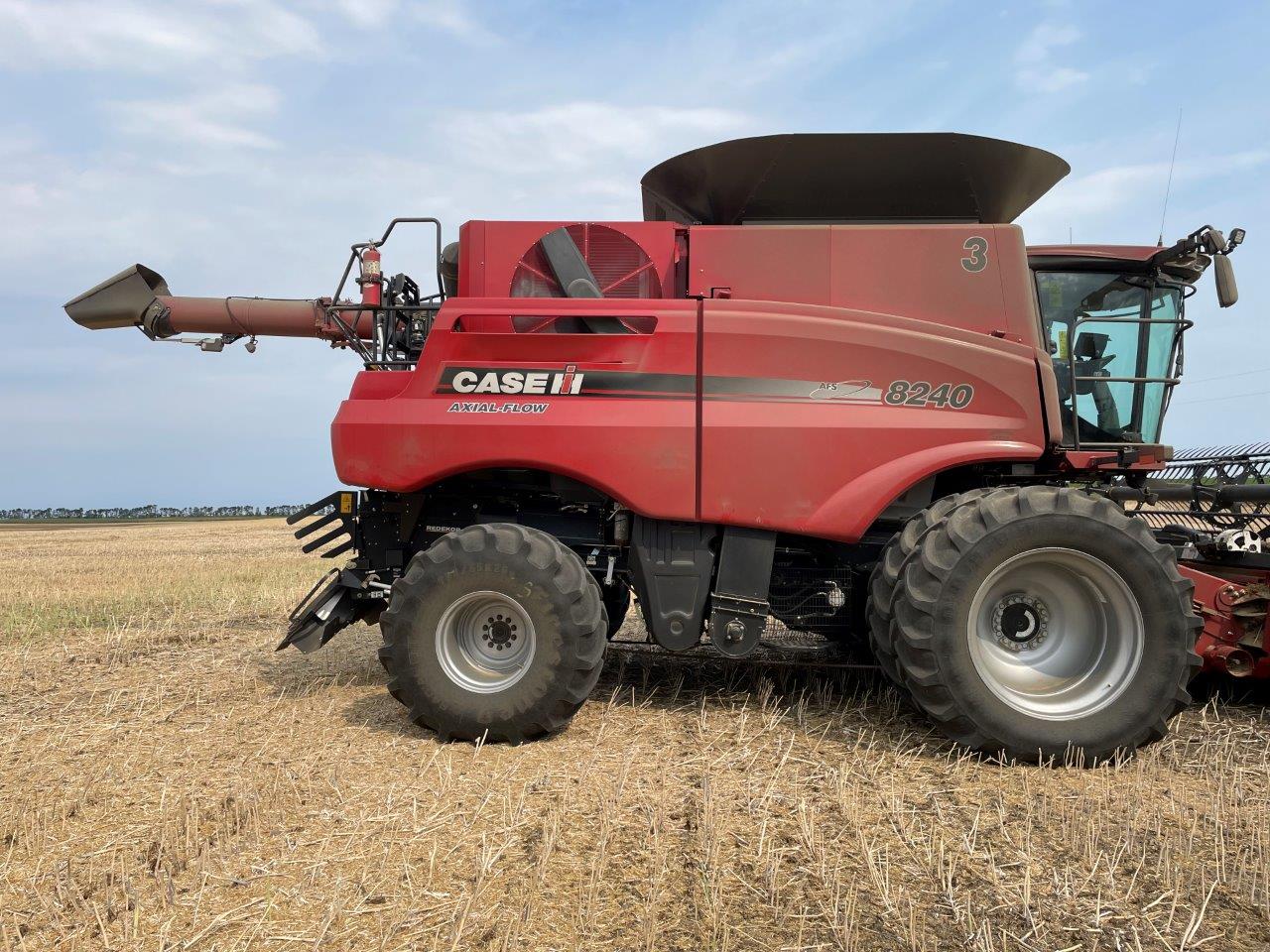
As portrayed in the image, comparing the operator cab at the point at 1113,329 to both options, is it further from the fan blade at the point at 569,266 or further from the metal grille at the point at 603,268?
the fan blade at the point at 569,266

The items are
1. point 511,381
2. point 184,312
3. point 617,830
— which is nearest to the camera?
point 617,830

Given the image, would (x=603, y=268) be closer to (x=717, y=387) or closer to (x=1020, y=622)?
(x=717, y=387)

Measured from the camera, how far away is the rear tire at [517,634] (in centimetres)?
417

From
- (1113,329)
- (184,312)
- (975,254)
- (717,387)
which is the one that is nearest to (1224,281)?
(1113,329)

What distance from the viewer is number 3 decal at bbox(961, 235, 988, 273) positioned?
4648 millimetres

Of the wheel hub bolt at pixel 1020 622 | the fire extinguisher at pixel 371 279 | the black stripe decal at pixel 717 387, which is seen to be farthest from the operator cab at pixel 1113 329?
the fire extinguisher at pixel 371 279

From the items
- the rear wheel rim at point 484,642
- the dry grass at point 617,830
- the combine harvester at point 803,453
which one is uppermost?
the combine harvester at point 803,453

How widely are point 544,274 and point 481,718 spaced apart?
8.02 feet

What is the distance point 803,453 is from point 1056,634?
1.51 meters

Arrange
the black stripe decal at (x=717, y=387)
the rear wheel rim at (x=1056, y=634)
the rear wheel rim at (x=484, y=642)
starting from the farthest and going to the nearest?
the black stripe decal at (x=717, y=387), the rear wheel rim at (x=484, y=642), the rear wheel rim at (x=1056, y=634)

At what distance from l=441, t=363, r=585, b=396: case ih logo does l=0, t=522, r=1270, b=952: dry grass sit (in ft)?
5.77

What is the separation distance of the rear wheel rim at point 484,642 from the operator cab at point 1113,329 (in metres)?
3.21

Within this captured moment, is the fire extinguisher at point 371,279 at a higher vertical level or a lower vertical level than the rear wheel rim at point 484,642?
higher

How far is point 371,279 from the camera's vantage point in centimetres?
517
